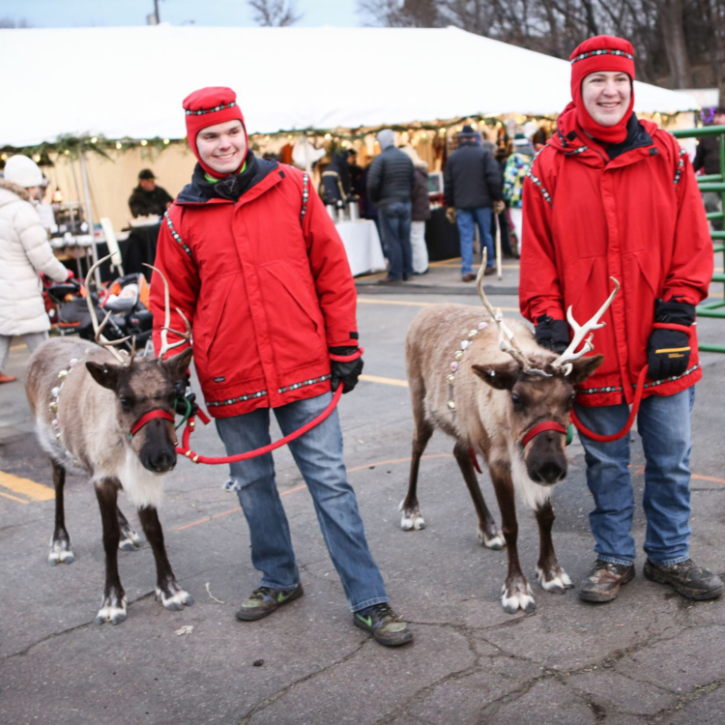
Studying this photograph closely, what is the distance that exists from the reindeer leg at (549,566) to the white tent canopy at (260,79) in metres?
10.5

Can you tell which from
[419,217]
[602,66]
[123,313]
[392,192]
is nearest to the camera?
[602,66]

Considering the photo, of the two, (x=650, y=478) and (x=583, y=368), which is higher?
(x=583, y=368)

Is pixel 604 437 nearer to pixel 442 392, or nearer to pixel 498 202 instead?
pixel 442 392

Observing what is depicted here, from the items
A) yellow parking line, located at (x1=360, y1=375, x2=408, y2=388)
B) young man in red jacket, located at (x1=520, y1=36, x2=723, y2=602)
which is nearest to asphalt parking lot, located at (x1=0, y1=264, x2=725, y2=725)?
young man in red jacket, located at (x1=520, y1=36, x2=723, y2=602)

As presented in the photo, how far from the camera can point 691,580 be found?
3850 millimetres

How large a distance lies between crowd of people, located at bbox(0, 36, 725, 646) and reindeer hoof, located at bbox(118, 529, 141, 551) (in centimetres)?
128

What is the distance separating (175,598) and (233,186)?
2.05 m

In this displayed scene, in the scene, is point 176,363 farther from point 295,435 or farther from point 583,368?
point 583,368

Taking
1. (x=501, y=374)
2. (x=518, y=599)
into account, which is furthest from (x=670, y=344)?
(x=518, y=599)

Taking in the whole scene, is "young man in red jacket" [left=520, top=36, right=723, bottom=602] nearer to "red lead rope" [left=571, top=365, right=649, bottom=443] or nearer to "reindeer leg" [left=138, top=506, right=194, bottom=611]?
"red lead rope" [left=571, top=365, right=649, bottom=443]

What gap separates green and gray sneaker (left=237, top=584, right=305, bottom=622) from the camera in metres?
4.09

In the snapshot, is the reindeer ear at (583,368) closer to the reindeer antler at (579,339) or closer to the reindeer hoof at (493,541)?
the reindeer antler at (579,339)

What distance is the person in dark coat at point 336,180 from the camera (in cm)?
1533

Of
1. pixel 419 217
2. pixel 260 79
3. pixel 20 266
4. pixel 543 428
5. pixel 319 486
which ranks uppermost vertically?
pixel 260 79
